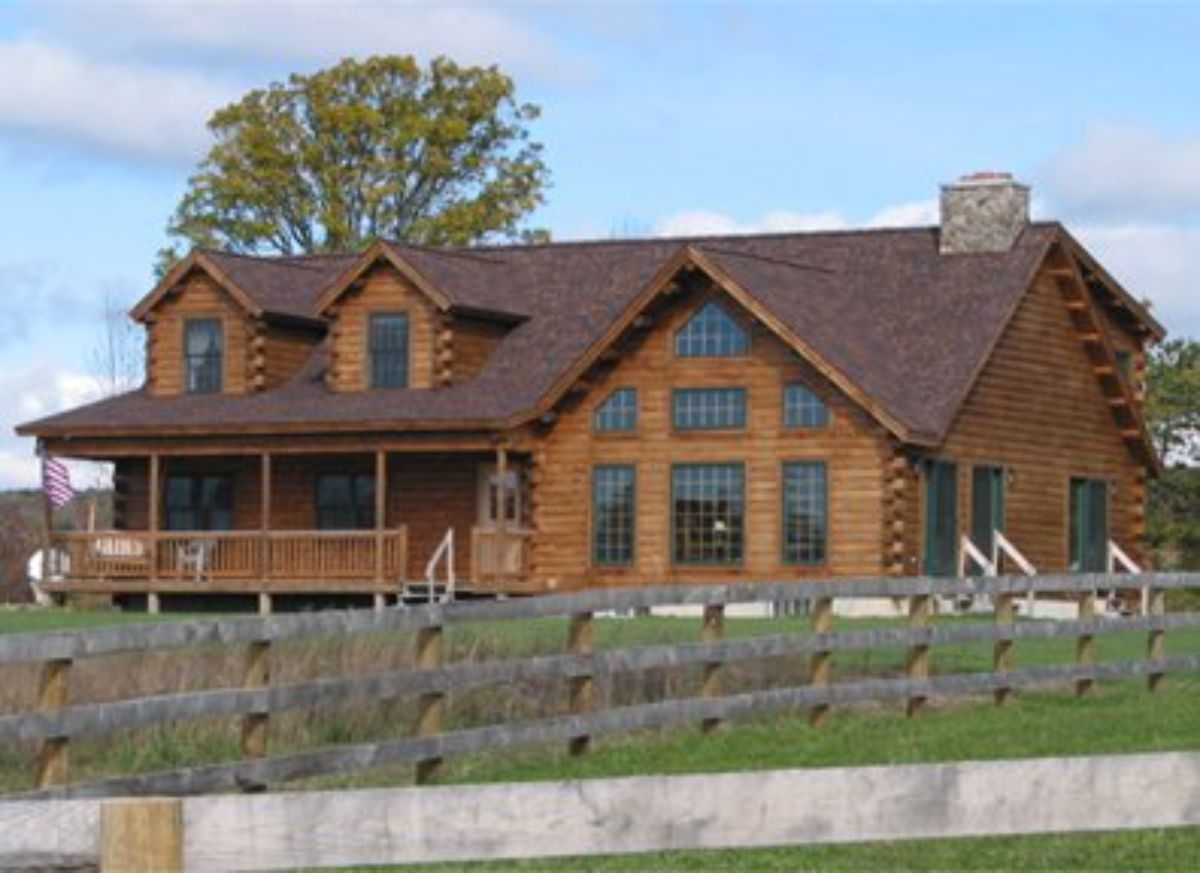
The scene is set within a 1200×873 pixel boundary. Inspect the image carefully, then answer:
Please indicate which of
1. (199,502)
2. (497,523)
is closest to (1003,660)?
(497,523)

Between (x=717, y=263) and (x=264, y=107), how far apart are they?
1168 inches

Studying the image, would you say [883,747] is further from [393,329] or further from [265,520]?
[393,329]

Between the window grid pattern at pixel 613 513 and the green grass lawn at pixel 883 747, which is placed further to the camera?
the window grid pattern at pixel 613 513

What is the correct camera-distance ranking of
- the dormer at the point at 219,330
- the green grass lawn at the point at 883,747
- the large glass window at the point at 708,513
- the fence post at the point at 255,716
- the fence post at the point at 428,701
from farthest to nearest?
the dormer at the point at 219,330
the large glass window at the point at 708,513
the fence post at the point at 428,701
the fence post at the point at 255,716
the green grass lawn at the point at 883,747

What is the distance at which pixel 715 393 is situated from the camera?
42.0 meters

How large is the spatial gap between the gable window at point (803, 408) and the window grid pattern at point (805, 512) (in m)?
0.59

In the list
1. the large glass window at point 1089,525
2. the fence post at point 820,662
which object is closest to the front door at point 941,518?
the large glass window at point 1089,525

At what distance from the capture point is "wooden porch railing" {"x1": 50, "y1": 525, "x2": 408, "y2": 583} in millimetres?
43625

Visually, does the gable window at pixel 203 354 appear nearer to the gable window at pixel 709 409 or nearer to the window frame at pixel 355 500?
the window frame at pixel 355 500

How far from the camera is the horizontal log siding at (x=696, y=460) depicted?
40.8 metres

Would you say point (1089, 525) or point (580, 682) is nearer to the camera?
point (580, 682)

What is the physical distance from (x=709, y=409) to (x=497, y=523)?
151 inches

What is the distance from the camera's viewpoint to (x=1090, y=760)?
7629mm

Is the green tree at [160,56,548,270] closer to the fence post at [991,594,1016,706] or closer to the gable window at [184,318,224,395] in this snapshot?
the gable window at [184,318,224,395]
